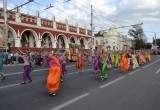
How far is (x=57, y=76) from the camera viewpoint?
898 cm


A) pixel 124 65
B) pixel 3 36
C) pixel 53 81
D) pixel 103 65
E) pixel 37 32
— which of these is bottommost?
pixel 124 65

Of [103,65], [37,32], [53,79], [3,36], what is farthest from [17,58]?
[53,79]

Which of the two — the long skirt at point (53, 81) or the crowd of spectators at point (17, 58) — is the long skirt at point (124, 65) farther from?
the crowd of spectators at point (17, 58)

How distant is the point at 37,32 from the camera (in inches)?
1622

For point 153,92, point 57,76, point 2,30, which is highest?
point 2,30

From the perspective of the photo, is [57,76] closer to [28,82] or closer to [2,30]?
[28,82]

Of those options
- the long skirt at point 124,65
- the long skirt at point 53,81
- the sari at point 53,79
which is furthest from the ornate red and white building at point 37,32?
the long skirt at point 53,81

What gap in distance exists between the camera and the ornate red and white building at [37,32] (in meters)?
36.2

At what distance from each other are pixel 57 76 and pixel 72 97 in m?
0.94

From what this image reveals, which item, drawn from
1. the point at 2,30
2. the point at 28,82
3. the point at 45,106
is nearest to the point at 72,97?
the point at 45,106

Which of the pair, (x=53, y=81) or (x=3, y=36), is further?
(x=3, y=36)

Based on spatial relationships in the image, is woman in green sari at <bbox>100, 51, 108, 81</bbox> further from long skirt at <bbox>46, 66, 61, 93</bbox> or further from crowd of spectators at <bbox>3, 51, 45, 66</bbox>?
crowd of spectators at <bbox>3, 51, 45, 66</bbox>

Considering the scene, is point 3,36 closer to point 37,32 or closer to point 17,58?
point 17,58

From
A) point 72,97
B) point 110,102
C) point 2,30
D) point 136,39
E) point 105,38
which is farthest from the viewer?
point 136,39
